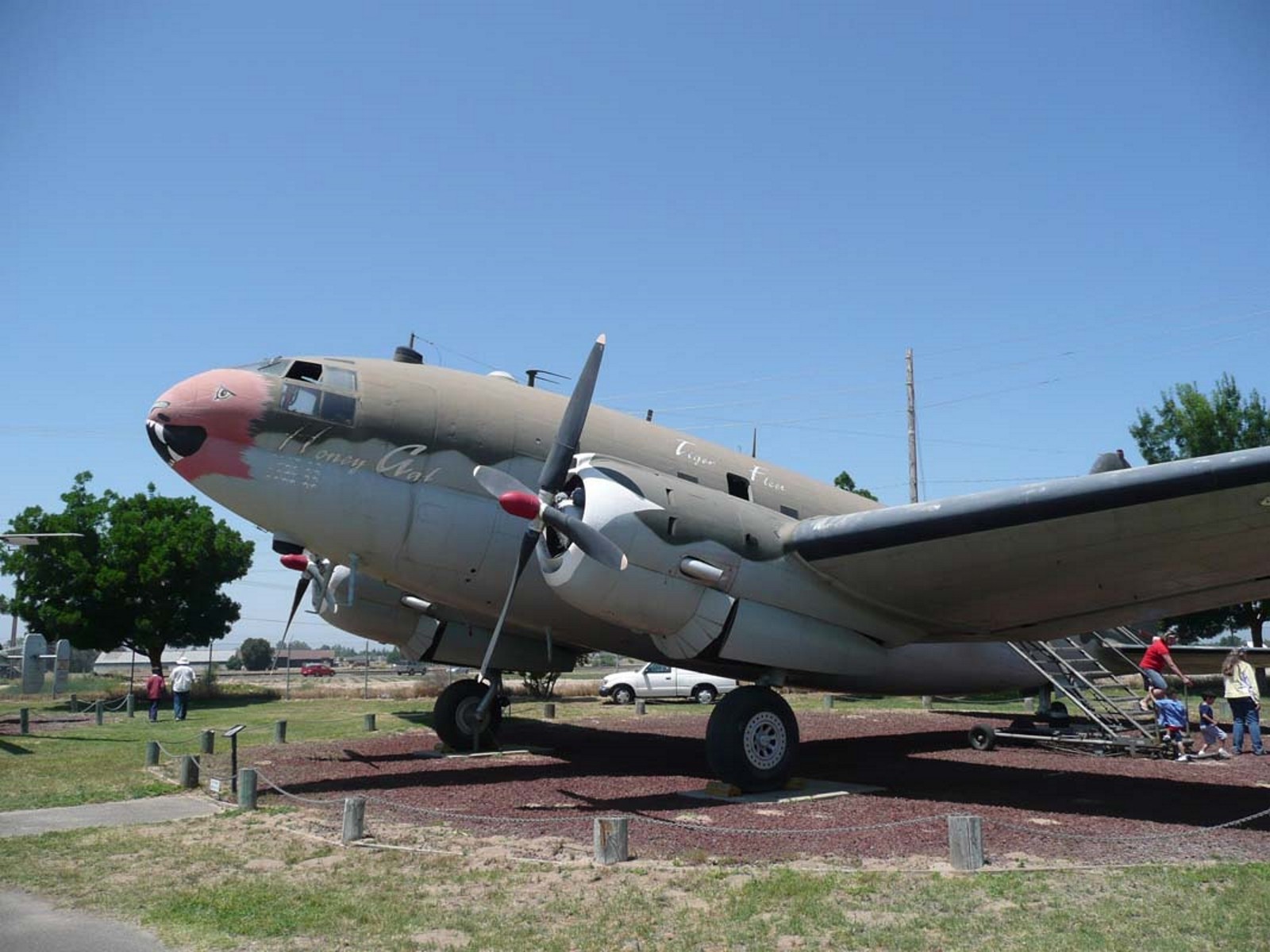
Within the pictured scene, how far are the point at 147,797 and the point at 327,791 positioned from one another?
2.35 metres

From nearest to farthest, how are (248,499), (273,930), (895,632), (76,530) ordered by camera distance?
(273,930)
(248,499)
(895,632)
(76,530)

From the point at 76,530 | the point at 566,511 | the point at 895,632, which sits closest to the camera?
the point at 566,511

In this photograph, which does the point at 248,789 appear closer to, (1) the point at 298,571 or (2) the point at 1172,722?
(1) the point at 298,571

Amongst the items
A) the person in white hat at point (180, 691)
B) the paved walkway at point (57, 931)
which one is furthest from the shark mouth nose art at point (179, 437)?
the person in white hat at point (180, 691)

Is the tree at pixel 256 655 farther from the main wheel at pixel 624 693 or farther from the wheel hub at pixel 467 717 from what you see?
the wheel hub at pixel 467 717

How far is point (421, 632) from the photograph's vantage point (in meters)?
17.0

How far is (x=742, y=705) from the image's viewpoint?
11836 millimetres

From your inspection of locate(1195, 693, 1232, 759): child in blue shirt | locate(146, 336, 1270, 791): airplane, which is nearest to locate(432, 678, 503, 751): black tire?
locate(146, 336, 1270, 791): airplane

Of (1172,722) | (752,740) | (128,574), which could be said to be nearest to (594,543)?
(752,740)

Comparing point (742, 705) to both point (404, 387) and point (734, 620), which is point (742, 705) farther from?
point (404, 387)

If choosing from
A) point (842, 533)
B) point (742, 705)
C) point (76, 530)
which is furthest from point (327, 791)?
point (76, 530)

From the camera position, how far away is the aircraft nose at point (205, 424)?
37.7 feet

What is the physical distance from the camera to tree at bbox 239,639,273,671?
121125 millimetres

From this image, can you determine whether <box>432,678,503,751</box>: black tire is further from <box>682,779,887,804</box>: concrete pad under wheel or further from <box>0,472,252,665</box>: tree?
<box>0,472,252,665</box>: tree
